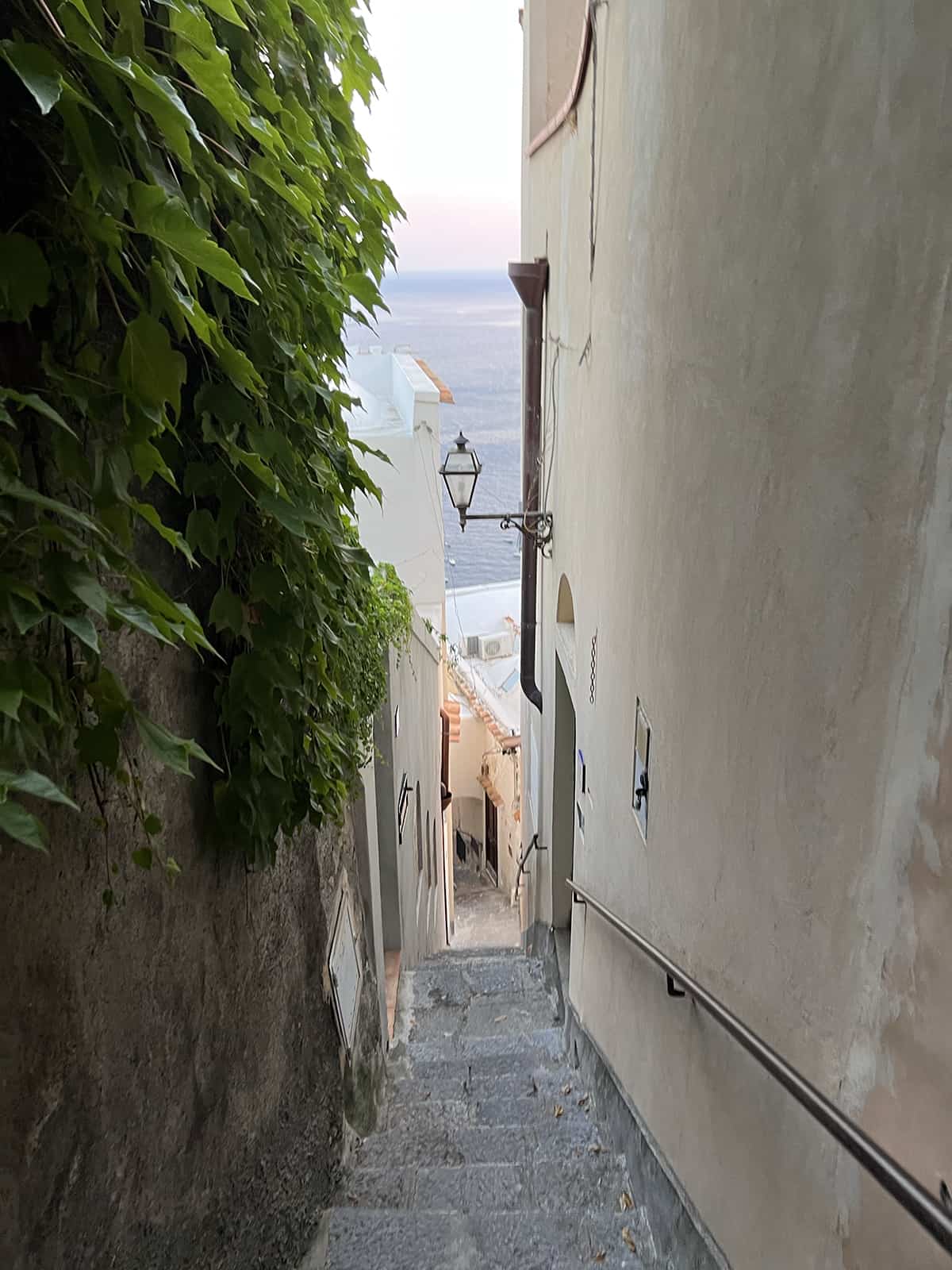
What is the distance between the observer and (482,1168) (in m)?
3.36

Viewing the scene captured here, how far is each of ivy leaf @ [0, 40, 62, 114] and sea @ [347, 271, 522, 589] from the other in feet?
74.2

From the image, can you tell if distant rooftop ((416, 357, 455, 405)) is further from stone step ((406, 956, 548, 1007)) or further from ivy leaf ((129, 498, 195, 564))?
ivy leaf ((129, 498, 195, 564))

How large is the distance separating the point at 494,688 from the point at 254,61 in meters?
16.0

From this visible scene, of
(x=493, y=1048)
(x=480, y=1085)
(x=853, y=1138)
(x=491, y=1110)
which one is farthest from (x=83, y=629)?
(x=493, y=1048)

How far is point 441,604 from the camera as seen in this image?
12.0 metres

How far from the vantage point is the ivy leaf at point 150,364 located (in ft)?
3.93

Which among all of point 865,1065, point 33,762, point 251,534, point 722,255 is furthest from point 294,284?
point 865,1065

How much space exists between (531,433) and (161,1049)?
5566 millimetres

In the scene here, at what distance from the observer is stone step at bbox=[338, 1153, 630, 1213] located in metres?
3.00

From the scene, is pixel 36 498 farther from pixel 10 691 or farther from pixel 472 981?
pixel 472 981

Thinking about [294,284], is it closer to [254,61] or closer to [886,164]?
[254,61]

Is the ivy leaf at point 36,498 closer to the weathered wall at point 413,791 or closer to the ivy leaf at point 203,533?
the ivy leaf at point 203,533

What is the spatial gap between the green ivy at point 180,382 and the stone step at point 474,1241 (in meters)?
1.32

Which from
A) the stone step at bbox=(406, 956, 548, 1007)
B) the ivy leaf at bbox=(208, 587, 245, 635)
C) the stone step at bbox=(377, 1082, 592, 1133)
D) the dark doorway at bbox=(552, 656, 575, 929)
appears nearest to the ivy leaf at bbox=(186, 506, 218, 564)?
the ivy leaf at bbox=(208, 587, 245, 635)
